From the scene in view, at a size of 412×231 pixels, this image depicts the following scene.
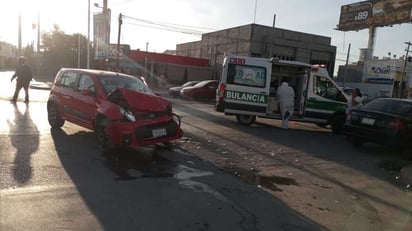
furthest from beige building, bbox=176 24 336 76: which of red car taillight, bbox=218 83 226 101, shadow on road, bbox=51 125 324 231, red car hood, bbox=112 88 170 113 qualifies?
shadow on road, bbox=51 125 324 231

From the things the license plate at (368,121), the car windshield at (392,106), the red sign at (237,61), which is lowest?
the license plate at (368,121)

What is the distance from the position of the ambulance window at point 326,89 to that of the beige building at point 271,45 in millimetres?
31902

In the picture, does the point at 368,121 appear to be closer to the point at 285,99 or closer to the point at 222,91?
the point at 285,99

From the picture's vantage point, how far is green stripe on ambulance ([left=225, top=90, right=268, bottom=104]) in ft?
45.8

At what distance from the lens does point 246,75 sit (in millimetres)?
14102

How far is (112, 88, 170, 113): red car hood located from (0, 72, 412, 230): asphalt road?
95 centimetres

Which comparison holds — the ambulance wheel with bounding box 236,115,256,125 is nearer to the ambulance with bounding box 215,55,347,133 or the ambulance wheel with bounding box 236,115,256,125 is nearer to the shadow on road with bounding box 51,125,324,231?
the ambulance with bounding box 215,55,347,133

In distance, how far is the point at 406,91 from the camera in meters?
54.3

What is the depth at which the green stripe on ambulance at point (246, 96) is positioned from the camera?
13945mm

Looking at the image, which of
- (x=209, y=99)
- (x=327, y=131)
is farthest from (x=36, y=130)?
(x=209, y=99)

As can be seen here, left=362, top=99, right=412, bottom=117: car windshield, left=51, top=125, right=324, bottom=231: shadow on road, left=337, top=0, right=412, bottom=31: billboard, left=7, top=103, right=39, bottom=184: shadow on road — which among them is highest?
left=337, top=0, right=412, bottom=31: billboard

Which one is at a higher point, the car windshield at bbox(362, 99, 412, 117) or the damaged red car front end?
the car windshield at bbox(362, 99, 412, 117)

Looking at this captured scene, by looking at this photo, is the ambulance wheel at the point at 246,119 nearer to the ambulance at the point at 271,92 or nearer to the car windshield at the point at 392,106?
the ambulance at the point at 271,92

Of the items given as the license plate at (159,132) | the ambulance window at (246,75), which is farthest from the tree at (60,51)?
the license plate at (159,132)
